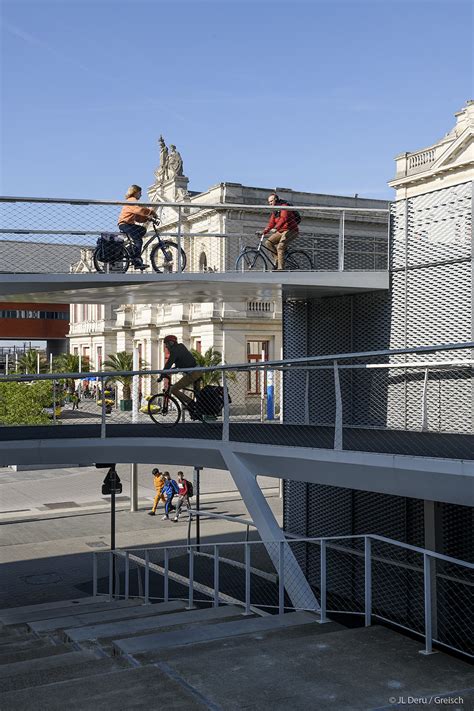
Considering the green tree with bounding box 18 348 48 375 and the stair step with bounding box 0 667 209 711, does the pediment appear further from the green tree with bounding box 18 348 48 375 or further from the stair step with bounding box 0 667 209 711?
the stair step with bounding box 0 667 209 711

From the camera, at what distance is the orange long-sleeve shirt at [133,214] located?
16.2m

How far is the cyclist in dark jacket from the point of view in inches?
591

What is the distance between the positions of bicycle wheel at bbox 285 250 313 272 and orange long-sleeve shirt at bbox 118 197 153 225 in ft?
8.69

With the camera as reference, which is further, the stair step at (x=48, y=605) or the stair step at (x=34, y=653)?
the stair step at (x=48, y=605)

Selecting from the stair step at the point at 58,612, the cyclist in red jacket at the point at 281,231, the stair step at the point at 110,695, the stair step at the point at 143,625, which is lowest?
the stair step at the point at 58,612

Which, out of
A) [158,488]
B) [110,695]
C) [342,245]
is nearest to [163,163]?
[158,488]

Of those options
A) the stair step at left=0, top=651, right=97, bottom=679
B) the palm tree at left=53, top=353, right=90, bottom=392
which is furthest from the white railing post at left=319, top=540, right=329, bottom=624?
the palm tree at left=53, top=353, right=90, bottom=392

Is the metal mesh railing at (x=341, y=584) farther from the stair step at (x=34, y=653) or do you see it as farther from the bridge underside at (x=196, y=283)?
the bridge underside at (x=196, y=283)

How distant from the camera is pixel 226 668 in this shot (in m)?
8.38

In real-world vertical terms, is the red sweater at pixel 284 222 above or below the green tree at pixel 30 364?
above

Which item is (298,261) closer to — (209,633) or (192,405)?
(192,405)

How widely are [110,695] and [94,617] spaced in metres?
6.23

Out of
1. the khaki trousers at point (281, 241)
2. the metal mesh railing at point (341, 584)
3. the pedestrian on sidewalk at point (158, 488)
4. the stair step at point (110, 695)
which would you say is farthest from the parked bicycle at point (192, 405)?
the pedestrian on sidewalk at point (158, 488)

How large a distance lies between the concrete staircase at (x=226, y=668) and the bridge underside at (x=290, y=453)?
1652mm
